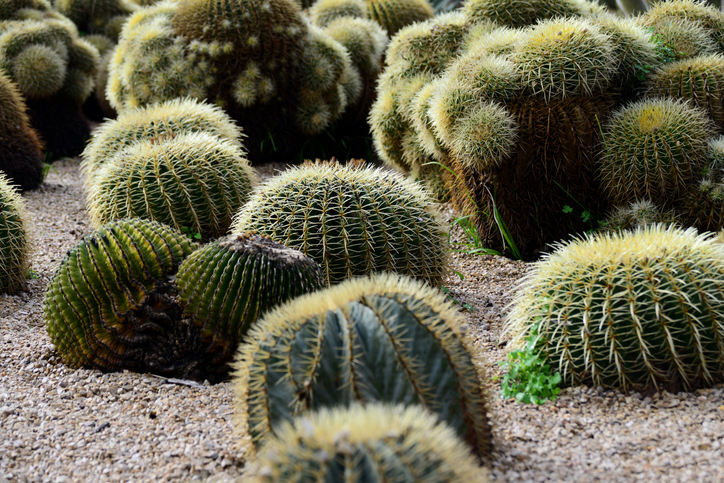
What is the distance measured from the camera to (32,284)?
425 centimetres

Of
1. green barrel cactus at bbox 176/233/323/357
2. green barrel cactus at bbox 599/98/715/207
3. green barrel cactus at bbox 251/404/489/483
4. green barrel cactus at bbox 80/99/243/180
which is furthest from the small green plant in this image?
green barrel cactus at bbox 80/99/243/180

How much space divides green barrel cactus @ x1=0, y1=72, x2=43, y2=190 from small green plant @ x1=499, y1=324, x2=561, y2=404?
5.02m

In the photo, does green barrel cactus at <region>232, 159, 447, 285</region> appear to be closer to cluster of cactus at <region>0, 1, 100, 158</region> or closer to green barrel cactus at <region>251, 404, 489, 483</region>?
green barrel cactus at <region>251, 404, 489, 483</region>

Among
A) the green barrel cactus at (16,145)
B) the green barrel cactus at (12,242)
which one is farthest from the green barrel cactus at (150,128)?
the green barrel cactus at (16,145)

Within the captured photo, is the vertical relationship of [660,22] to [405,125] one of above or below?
above

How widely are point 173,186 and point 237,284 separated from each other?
1527mm

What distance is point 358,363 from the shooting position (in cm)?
184

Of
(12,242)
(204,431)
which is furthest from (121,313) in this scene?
(12,242)

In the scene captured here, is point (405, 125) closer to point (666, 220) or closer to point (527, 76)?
point (527, 76)

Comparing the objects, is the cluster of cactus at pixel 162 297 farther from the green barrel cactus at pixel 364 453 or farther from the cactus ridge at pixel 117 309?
the green barrel cactus at pixel 364 453

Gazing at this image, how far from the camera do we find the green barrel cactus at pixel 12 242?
3891 mm

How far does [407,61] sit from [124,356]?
357cm

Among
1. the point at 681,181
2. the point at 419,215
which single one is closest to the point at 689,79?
the point at 681,181

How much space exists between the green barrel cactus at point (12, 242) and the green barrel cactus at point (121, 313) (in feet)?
3.59
